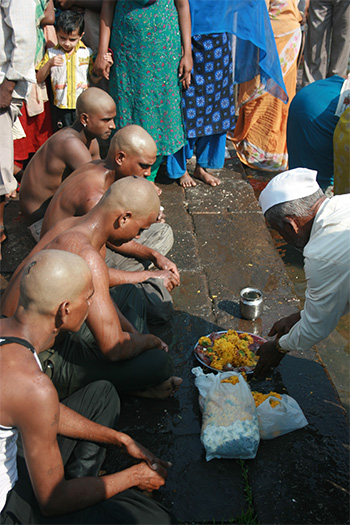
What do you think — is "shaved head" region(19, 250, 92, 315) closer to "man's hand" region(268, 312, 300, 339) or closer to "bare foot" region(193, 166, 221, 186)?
"man's hand" region(268, 312, 300, 339)

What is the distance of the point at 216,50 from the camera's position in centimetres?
605

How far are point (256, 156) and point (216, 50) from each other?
1851 mm

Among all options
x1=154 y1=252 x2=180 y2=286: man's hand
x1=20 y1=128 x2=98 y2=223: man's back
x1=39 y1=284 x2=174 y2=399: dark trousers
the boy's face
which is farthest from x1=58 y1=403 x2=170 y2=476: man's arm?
the boy's face

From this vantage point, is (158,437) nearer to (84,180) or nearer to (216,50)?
(84,180)

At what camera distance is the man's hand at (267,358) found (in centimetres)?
336

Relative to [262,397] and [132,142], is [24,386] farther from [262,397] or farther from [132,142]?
[132,142]

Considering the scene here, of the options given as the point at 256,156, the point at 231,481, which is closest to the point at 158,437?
the point at 231,481

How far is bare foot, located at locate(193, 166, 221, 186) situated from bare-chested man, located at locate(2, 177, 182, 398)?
3312 millimetres

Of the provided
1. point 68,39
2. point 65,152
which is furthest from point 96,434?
point 68,39

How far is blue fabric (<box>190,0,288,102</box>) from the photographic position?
589 centimetres

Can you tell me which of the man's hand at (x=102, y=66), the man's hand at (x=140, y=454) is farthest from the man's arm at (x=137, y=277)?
the man's hand at (x=102, y=66)

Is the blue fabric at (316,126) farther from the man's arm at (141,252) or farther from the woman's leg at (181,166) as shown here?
the man's arm at (141,252)

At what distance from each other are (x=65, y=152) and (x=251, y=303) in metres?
2.09

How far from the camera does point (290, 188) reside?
2.93m
